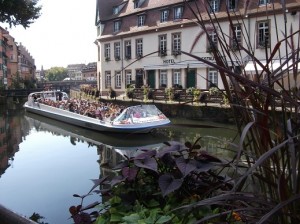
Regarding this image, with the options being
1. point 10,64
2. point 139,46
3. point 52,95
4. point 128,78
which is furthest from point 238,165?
point 10,64

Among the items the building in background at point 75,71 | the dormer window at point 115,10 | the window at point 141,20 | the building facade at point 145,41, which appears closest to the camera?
the building facade at point 145,41

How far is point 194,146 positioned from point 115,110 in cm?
1530

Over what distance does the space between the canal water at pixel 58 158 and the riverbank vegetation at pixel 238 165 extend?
222mm

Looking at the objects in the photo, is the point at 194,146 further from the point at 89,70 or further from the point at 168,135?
the point at 89,70

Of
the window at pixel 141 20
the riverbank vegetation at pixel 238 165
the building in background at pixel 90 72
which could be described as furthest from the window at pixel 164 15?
the building in background at pixel 90 72

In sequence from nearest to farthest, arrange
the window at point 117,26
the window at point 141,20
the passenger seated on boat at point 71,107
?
the passenger seated on boat at point 71,107 → the window at point 141,20 → the window at point 117,26

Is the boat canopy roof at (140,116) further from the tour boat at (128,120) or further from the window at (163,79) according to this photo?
the window at (163,79)

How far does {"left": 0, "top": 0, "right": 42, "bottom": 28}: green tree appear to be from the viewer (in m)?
9.73

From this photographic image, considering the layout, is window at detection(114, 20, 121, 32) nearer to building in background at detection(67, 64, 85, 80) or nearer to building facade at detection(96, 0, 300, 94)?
building facade at detection(96, 0, 300, 94)

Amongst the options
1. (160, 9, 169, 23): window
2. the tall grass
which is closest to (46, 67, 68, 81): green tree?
(160, 9, 169, 23): window

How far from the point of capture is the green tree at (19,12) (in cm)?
973

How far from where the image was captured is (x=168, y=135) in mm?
15039

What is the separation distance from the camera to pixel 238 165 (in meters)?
1.28

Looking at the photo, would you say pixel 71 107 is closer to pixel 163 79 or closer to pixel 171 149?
pixel 163 79
